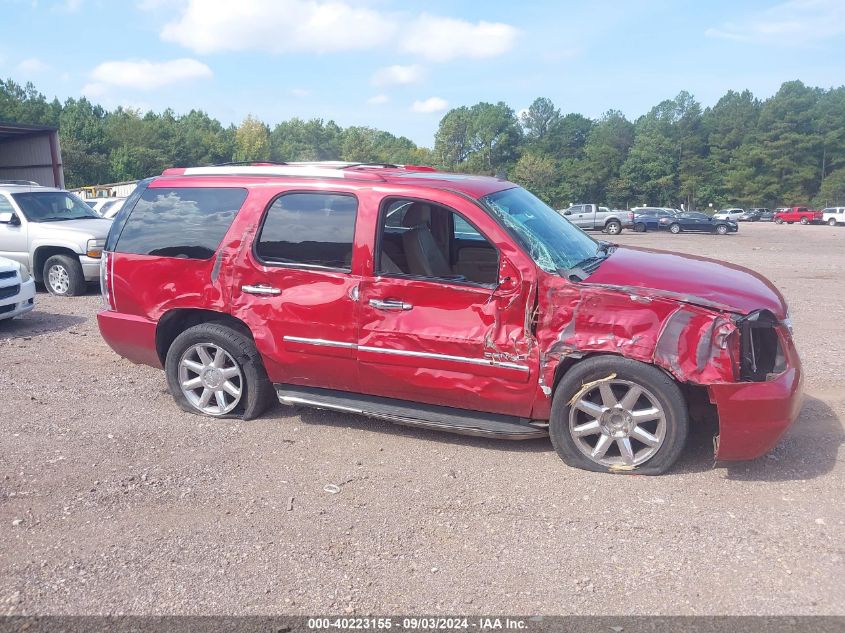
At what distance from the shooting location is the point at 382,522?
375 cm

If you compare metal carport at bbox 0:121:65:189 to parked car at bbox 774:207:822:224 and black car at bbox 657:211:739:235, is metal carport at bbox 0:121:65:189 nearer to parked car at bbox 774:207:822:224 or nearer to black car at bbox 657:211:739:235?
black car at bbox 657:211:739:235

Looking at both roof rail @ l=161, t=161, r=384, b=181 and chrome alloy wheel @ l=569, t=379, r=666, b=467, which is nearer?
chrome alloy wheel @ l=569, t=379, r=666, b=467

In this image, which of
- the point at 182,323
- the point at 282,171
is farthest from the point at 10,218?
the point at 282,171

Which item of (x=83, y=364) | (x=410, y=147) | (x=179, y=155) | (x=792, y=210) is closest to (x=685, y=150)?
(x=792, y=210)

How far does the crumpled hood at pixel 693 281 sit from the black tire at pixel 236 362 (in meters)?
2.45

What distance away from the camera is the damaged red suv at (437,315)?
3.99 metres

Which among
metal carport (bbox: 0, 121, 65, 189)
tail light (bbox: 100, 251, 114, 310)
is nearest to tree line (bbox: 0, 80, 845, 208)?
metal carport (bbox: 0, 121, 65, 189)

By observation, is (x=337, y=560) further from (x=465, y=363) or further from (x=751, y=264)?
(x=751, y=264)

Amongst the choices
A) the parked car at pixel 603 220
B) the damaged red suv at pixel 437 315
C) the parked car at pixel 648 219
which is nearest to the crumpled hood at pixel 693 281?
the damaged red suv at pixel 437 315

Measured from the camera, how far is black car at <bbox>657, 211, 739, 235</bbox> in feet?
120

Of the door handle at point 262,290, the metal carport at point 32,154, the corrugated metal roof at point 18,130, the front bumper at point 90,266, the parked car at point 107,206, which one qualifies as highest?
the corrugated metal roof at point 18,130

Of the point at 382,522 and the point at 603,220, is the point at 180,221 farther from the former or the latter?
the point at 603,220

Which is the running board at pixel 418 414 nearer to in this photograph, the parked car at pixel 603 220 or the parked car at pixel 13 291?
the parked car at pixel 13 291

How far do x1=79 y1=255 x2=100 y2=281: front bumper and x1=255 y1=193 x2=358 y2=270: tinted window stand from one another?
7079mm
